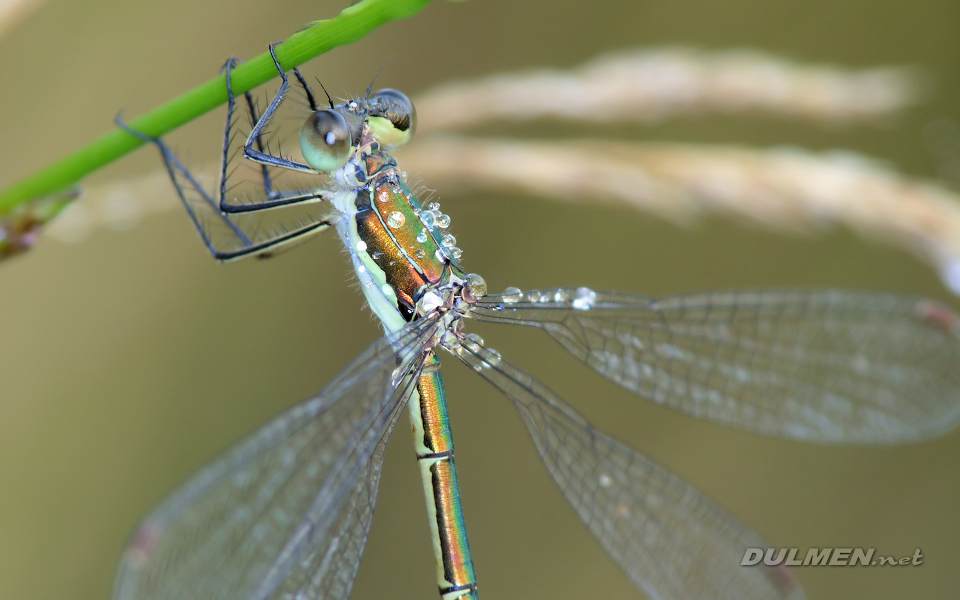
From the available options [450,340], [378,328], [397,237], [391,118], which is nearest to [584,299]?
[450,340]

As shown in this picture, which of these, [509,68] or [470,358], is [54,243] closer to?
[470,358]

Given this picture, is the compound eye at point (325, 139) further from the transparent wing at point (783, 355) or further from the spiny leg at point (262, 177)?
the transparent wing at point (783, 355)

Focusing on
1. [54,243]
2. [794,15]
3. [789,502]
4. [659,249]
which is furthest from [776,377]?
[54,243]

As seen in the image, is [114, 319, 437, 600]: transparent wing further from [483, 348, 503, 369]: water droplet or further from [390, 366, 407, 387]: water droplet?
[483, 348, 503, 369]: water droplet

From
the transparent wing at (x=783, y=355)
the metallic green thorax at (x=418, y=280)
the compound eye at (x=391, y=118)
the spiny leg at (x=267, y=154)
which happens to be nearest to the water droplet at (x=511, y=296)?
the transparent wing at (x=783, y=355)

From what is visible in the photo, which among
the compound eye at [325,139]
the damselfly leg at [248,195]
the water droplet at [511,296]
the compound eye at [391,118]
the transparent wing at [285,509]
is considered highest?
the compound eye at [391,118]

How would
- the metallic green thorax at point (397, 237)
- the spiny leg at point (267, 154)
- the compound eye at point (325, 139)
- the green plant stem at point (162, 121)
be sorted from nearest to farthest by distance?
the green plant stem at point (162, 121), the spiny leg at point (267, 154), the compound eye at point (325, 139), the metallic green thorax at point (397, 237)

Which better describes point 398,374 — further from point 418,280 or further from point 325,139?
point 325,139
